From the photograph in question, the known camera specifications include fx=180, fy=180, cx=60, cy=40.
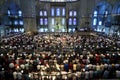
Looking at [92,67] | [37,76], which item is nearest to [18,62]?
[37,76]

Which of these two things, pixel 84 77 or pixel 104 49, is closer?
pixel 84 77

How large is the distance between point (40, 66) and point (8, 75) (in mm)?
3400

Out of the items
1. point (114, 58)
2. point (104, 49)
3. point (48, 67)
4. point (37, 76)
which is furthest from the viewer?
point (104, 49)

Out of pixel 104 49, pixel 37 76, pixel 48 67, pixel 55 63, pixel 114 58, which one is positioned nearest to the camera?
pixel 37 76

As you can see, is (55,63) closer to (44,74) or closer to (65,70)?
(65,70)

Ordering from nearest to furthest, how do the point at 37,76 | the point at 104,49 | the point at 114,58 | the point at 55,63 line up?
the point at 37,76, the point at 55,63, the point at 114,58, the point at 104,49

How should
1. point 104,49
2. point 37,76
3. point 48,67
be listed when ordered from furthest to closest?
point 104,49 → point 48,67 → point 37,76

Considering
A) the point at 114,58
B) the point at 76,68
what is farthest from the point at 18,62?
the point at 114,58

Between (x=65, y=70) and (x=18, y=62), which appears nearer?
(x=65, y=70)

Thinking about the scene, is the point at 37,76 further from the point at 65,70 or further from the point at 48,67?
the point at 65,70

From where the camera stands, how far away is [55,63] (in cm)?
2012

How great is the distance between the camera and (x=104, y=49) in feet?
93.3

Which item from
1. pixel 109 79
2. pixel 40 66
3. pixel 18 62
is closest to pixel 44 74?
pixel 40 66

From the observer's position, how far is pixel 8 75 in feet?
55.8
